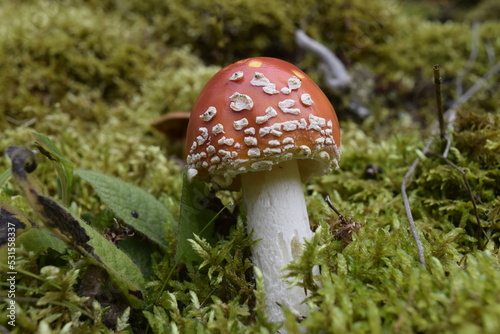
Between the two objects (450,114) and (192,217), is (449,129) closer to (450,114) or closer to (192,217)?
(450,114)

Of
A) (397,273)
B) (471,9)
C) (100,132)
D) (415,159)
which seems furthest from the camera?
(471,9)

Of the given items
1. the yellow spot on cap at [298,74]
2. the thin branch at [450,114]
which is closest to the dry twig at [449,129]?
the thin branch at [450,114]

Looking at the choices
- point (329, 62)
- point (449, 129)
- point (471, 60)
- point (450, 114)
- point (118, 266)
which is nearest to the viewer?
point (118, 266)

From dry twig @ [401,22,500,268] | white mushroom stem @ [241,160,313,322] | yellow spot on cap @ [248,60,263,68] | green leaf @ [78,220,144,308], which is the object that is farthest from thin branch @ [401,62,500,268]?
green leaf @ [78,220,144,308]

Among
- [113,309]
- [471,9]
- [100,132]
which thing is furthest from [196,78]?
[471,9]

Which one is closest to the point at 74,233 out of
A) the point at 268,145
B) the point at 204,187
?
the point at 204,187

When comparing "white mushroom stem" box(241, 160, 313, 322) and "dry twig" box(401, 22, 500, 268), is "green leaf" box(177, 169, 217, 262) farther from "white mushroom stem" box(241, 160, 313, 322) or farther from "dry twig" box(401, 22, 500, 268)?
"dry twig" box(401, 22, 500, 268)

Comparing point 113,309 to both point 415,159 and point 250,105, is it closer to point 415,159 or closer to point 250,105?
point 250,105

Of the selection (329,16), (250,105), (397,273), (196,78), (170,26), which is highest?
(170,26)

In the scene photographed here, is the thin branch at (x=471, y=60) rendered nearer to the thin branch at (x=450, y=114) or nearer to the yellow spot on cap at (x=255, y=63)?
the thin branch at (x=450, y=114)
